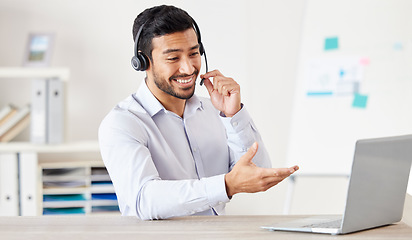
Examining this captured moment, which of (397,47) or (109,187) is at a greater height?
(397,47)

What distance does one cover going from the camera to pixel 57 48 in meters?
3.37

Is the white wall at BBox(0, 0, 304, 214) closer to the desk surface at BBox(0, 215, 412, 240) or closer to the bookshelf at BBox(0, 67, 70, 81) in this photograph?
the bookshelf at BBox(0, 67, 70, 81)

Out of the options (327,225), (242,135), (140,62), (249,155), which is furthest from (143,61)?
(327,225)

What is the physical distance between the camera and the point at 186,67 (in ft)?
5.77

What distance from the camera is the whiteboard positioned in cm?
311

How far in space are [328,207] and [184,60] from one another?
7.32 ft

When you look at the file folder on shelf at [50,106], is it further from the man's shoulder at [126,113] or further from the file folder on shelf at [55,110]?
the man's shoulder at [126,113]

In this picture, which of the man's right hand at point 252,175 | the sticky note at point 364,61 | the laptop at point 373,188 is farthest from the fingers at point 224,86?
the sticky note at point 364,61

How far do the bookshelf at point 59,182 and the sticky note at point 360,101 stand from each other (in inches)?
56.1

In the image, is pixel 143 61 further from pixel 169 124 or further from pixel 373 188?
→ pixel 373 188

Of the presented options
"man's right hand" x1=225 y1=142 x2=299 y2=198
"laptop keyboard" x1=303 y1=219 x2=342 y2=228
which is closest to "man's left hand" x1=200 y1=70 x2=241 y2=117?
"man's right hand" x1=225 y1=142 x2=299 y2=198

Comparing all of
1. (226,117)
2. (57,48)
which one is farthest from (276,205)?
(226,117)

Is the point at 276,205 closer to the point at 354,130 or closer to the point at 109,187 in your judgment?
the point at 354,130

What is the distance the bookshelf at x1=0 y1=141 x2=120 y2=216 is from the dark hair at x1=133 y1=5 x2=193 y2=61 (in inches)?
53.8
